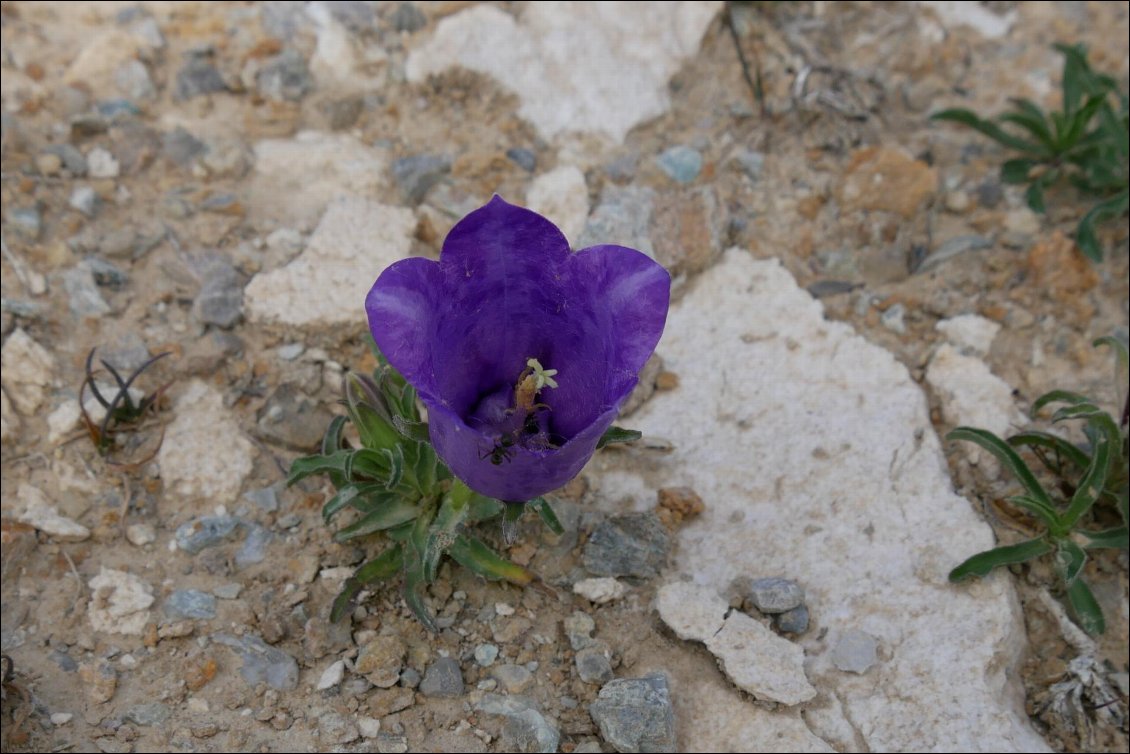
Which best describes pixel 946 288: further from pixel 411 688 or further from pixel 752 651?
pixel 411 688

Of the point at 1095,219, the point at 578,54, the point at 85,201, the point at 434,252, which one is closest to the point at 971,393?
the point at 1095,219

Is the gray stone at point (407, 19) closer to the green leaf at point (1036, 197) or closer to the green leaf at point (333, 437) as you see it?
the green leaf at point (333, 437)

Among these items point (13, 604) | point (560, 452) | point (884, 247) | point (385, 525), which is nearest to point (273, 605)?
point (385, 525)

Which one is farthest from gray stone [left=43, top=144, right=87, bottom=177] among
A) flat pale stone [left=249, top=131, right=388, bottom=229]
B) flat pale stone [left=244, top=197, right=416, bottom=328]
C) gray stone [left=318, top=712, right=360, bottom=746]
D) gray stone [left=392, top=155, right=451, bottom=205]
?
gray stone [left=318, top=712, right=360, bottom=746]

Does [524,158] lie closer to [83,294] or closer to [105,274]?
[105,274]

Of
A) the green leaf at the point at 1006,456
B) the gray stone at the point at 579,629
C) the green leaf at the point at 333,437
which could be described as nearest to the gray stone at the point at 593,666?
the gray stone at the point at 579,629

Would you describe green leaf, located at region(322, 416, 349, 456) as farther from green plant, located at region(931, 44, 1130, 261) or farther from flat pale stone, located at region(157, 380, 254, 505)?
Result: green plant, located at region(931, 44, 1130, 261)
